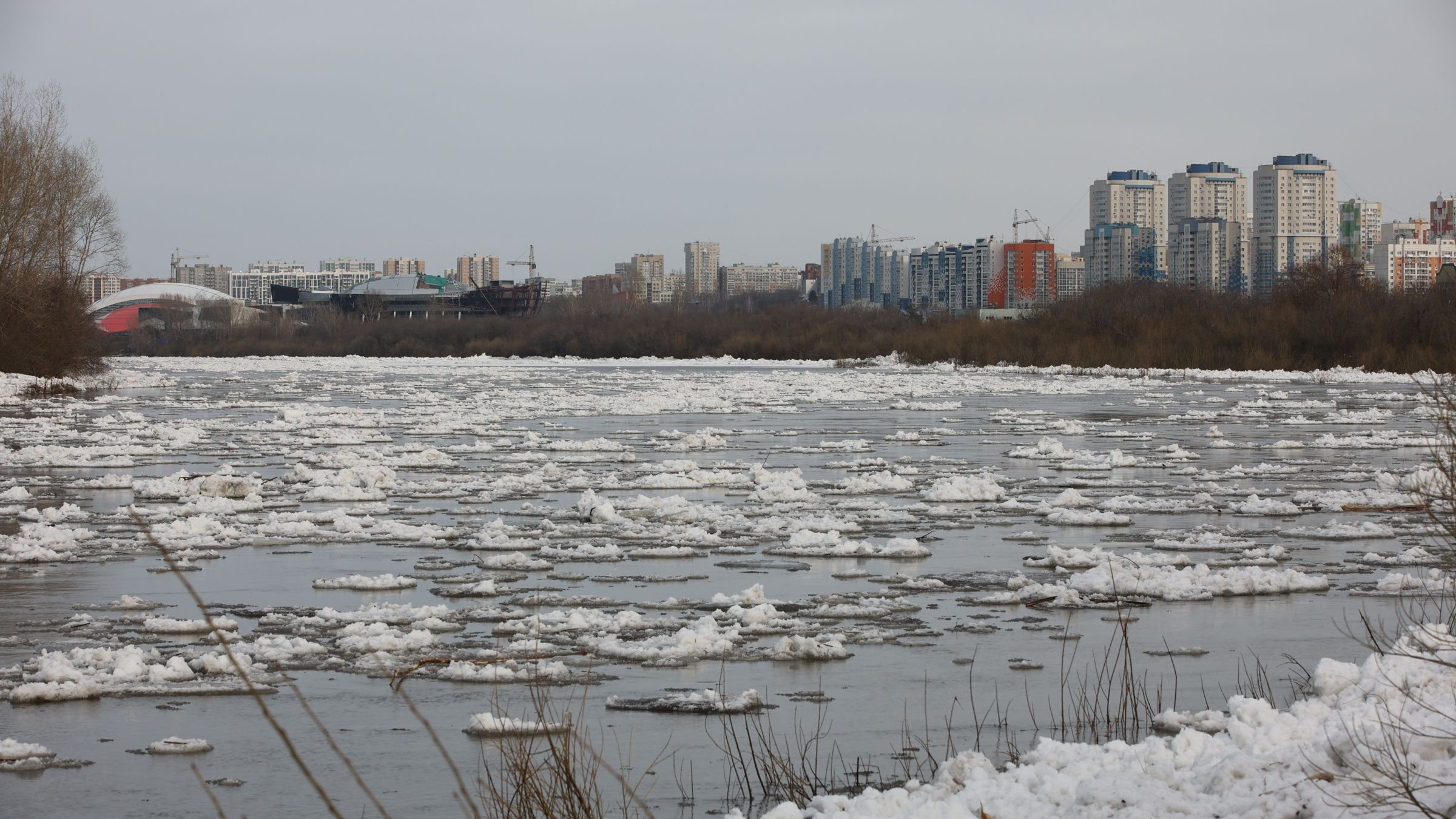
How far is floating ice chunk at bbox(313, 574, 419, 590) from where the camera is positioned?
8.41 m

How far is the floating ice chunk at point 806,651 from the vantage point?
6527 millimetres

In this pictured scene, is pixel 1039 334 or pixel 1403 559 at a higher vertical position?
pixel 1039 334

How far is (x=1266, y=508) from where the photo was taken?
11859 mm

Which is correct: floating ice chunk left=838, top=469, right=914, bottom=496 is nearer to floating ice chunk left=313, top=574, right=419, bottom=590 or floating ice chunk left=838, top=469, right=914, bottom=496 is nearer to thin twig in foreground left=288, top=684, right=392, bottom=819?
floating ice chunk left=313, top=574, right=419, bottom=590

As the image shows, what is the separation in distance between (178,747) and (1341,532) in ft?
29.2

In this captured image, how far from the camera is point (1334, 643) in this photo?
670cm

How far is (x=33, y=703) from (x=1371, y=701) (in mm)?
5422

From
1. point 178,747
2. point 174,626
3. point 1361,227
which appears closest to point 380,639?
point 174,626

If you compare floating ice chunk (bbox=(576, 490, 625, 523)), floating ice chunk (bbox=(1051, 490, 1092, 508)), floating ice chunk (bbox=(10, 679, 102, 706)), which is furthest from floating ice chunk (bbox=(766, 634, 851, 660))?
floating ice chunk (bbox=(1051, 490, 1092, 508))

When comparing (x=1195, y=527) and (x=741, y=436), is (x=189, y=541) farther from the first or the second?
(x=741, y=436)

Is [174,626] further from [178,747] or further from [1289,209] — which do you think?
[1289,209]

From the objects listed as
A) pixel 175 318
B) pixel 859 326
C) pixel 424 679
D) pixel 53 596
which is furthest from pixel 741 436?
pixel 175 318

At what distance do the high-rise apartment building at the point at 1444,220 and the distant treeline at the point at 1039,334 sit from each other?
353 feet

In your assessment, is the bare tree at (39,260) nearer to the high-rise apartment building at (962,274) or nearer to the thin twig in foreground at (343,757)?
the thin twig in foreground at (343,757)
